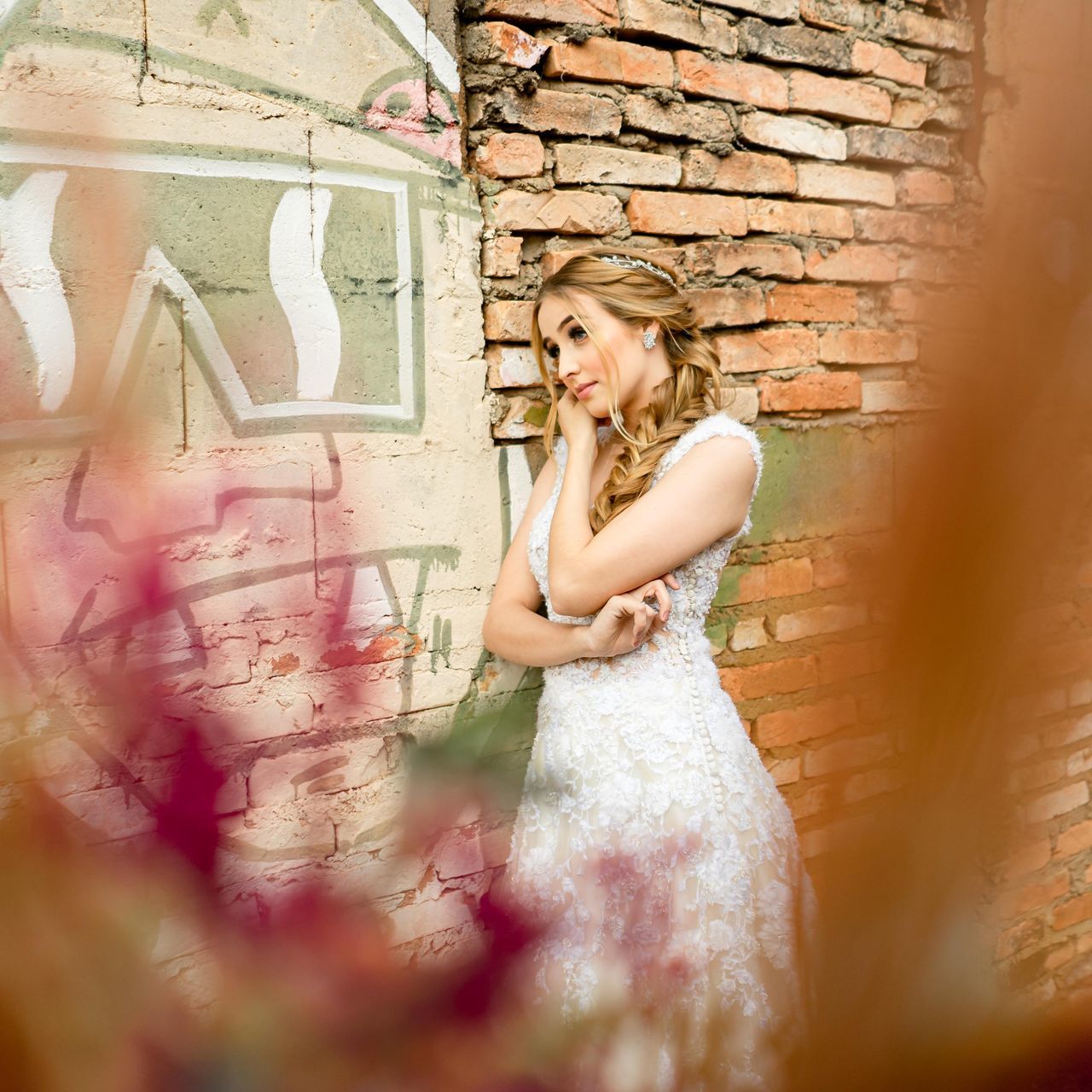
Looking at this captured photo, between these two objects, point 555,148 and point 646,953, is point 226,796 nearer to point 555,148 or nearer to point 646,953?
point 646,953

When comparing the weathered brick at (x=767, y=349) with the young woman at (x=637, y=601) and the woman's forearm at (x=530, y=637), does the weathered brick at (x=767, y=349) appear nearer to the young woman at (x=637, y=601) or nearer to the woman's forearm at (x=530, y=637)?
the young woman at (x=637, y=601)

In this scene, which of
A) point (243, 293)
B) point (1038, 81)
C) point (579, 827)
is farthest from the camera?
point (579, 827)

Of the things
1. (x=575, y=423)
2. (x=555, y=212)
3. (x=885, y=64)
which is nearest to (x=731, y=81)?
(x=885, y=64)

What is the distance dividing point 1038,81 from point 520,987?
35 cm

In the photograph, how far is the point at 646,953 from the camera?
1.31 feet

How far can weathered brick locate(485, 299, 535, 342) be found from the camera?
6.56 feet

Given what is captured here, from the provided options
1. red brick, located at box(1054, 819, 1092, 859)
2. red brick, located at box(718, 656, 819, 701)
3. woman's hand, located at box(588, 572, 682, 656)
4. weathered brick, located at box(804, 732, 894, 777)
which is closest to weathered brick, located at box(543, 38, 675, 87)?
woman's hand, located at box(588, 572, 682, 656)

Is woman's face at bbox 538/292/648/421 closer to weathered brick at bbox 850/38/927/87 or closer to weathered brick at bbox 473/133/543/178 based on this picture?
weathered brick at bbox 473/133/543/178

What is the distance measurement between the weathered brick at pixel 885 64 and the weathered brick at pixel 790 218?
0.39 m

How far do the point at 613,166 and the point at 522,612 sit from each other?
1.07 metres

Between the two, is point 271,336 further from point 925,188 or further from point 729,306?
point 925,188

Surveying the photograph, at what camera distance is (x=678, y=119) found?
2.16m

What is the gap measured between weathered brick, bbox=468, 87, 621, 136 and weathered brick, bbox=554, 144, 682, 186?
0.04m

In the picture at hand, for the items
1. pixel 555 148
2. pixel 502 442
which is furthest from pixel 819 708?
pixel 555 148
